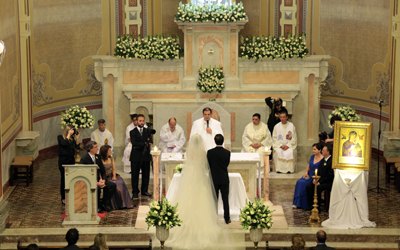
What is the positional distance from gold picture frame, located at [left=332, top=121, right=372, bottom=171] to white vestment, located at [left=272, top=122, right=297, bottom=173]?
2.77 m

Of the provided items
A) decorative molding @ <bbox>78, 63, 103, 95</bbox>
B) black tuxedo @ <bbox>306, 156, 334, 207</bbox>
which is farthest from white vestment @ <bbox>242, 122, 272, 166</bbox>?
decorative molding @ <bbox>78, 63, 103, 95</bbox>

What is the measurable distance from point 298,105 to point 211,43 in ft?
7.87

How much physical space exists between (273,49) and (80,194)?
19.9ft

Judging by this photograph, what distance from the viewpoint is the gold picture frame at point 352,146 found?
396 inches

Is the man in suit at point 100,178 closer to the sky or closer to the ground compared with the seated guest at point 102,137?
closer to the ground

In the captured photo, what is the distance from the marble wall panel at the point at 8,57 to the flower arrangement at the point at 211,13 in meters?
3.52

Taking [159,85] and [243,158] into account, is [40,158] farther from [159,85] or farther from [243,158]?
[243,158]

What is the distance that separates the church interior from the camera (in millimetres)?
10438

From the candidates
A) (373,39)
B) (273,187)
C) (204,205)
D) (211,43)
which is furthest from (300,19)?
(204,205)

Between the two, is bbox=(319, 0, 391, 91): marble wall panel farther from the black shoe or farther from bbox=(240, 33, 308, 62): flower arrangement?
the black shoe

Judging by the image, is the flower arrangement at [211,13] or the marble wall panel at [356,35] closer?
the flower arrangement at [211,13]

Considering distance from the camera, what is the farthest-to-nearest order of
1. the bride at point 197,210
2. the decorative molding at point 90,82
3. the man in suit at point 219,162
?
the decorative molding at point 90,82
the man in suit at point 219,162
the bride at point 197,210

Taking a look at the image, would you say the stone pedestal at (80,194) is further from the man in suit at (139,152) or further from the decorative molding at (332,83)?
the decorative molding at (332,83)

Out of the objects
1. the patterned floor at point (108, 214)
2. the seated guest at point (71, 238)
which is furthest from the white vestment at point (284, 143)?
the seated guest at point (71, 238)
